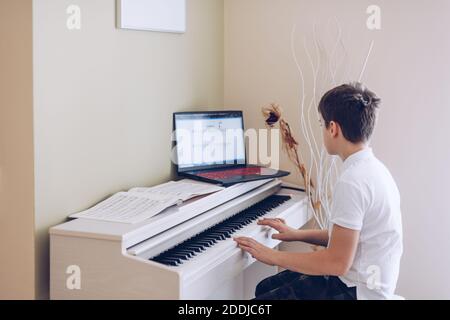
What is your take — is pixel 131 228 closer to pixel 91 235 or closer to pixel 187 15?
pixel 91 235

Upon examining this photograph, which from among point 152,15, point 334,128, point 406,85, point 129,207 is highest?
point 152,15

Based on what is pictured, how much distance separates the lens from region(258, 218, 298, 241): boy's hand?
7.56 feet

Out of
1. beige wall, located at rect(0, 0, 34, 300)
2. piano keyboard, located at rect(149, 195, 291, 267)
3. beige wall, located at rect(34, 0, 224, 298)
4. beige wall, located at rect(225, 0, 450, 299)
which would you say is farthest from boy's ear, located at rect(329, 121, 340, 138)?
beige wall, located at rect(225, 0, 450, 299)

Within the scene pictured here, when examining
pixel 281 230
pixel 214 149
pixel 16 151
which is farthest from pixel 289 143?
pixel 16 151

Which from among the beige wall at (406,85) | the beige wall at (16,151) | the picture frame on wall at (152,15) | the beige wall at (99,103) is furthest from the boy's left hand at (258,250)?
the beige wall at (406,85)

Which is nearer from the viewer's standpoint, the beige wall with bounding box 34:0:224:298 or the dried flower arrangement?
the beige wall with bounding box 34:0:224:298

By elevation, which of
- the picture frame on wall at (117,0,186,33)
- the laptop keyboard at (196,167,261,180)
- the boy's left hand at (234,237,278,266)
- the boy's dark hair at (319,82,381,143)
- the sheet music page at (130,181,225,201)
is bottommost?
the boy's left hand at (234,237,278,266)

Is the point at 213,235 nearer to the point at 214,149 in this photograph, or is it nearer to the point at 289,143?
the point at 214,149

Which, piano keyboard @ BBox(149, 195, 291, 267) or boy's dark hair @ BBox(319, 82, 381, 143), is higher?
boy's dark hair @ BBox(319, 82, 381, 143)

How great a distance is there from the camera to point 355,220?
1.84 metres

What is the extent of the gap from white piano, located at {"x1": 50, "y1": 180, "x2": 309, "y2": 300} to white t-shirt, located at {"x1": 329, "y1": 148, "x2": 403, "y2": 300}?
1.30 ft

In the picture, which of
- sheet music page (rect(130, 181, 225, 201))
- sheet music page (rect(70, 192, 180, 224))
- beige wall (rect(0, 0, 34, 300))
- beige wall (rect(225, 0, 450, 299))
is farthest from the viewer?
beige wall (rect(225, 0, 450, 299))

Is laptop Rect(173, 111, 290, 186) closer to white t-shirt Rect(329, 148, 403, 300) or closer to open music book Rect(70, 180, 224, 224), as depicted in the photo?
open music book Rect(70, 180, 224, 224)

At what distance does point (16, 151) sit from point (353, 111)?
3.40 ft
